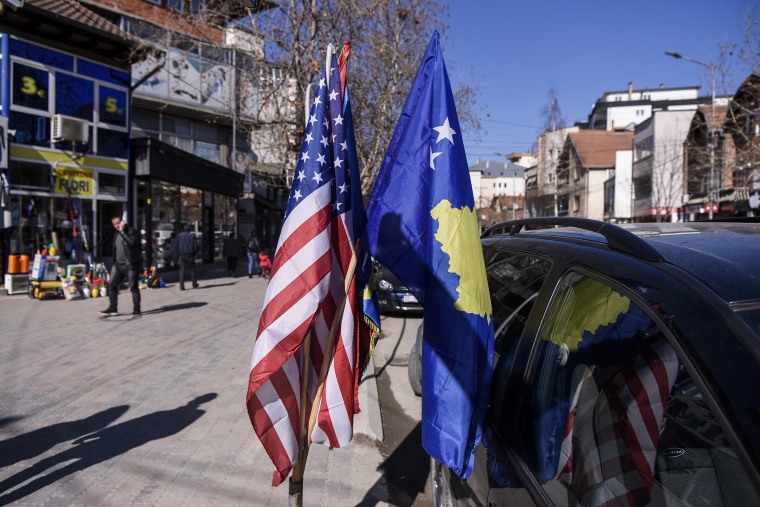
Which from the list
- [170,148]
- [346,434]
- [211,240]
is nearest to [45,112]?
[170,148]

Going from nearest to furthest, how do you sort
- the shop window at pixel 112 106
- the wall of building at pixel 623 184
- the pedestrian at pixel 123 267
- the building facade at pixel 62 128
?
the pedestrian at pixel 123 267 < the building facade at pixel 62 128 < the shop window at pixel 112 106 < the wall of building at pixel 623 184

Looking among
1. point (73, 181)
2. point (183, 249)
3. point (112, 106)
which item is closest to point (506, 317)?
point (183, 249)

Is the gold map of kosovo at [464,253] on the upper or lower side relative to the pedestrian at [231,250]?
upper

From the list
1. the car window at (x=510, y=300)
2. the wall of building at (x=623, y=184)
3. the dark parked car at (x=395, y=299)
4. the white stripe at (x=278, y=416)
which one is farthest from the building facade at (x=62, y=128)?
the wall of building at (x=623, y=184)

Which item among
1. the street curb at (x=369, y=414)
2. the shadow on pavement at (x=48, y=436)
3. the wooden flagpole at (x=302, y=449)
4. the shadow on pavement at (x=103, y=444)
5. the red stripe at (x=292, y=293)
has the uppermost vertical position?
the red stripe at (x=292, y=293)

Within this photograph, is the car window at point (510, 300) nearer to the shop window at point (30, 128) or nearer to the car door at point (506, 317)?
the car door at point (506, 317)

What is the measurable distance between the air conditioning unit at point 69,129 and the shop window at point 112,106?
126 centimetres

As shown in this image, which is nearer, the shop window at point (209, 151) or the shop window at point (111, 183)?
the shop window at point (111, 183)

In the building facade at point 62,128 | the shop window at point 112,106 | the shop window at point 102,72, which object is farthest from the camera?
the shop window at point 112,106

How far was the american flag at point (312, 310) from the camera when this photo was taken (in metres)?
2.46

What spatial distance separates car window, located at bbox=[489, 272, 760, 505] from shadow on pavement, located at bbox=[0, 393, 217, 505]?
130 inches

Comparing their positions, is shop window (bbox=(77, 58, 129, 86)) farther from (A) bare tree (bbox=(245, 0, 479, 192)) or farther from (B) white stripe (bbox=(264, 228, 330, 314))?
(B) white stripe (bbox=(264, 228, 330, 314))

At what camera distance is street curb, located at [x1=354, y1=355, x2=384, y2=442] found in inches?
187

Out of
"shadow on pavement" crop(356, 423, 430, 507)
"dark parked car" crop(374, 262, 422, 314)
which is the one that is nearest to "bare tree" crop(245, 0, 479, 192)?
"dark parked car" crop(374, 262, 422, 314)
